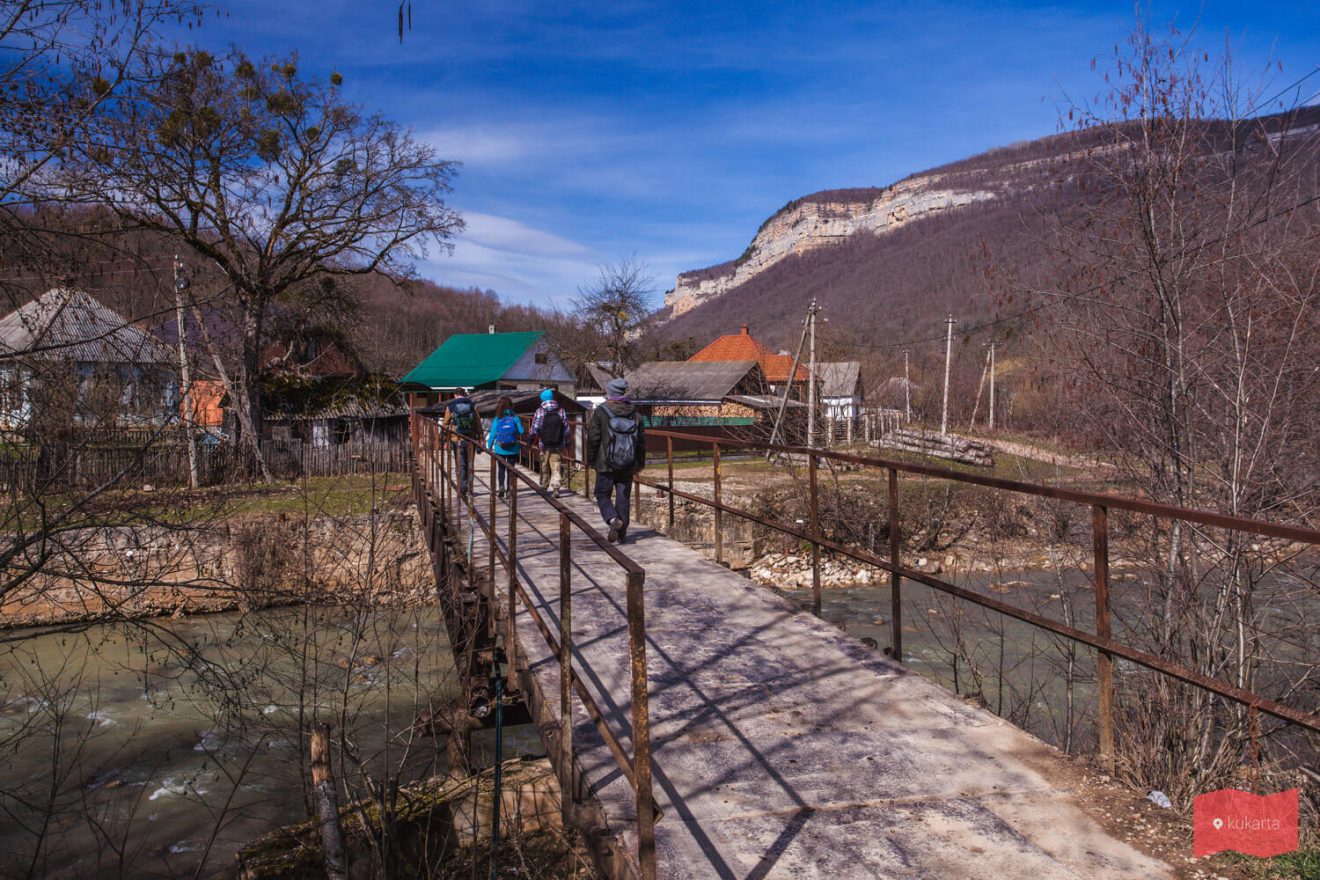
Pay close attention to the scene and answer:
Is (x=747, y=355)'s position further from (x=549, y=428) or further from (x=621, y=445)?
(x=621, y=445)

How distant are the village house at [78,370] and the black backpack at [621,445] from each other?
3.70m

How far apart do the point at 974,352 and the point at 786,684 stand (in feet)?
198

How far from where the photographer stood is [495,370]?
2128 inches

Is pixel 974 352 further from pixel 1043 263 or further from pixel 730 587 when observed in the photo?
pixel 730 587

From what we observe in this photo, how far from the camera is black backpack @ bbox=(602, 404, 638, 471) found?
8.36m

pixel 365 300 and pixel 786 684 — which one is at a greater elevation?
pixel 365 300

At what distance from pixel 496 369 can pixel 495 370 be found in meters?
0.15

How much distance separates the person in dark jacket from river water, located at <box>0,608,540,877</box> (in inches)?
80.0

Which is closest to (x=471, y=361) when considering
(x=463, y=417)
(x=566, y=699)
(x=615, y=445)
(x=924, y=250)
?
(x=463, y=417)

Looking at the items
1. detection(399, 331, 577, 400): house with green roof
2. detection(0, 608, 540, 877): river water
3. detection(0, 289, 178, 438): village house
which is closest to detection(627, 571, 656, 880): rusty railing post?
detection(0, 608, 540, 877): river water

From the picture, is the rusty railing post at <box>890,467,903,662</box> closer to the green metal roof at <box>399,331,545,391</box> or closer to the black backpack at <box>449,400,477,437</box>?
the black backpack at <box>449,400,477,437</box>

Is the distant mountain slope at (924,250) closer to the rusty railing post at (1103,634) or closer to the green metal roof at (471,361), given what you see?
the rusty railing post at (1103,634)

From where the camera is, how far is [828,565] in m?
21.6

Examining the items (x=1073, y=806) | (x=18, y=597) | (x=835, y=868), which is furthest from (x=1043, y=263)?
(x=18, y=597)
